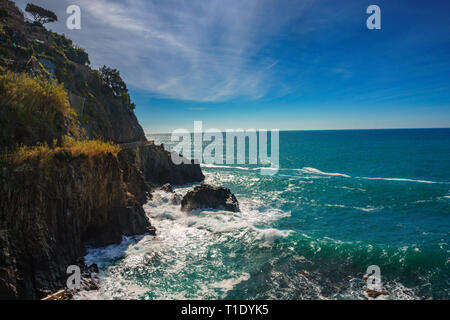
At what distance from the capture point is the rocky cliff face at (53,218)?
37.3 feet

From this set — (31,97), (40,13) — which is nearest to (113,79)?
(40,13)

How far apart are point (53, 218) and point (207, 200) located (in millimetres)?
17328

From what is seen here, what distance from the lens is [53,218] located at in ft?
45.5

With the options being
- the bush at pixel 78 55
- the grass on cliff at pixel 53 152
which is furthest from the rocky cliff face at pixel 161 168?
the bush at pixel 78 55

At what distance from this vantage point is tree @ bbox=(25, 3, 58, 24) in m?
50.9

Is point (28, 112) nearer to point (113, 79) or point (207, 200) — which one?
point (207, 200)

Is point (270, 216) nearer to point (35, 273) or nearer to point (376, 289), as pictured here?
point (376, 289)

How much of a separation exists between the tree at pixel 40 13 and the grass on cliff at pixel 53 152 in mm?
54751

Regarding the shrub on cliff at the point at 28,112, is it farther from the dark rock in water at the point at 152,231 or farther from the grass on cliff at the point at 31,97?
the dark rock in water at the point at 152,231

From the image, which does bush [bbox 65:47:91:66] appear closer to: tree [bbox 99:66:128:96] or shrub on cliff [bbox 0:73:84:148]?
tree [bbox 99:66:128:96]

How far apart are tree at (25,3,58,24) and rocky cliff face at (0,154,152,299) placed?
57.1 meters
